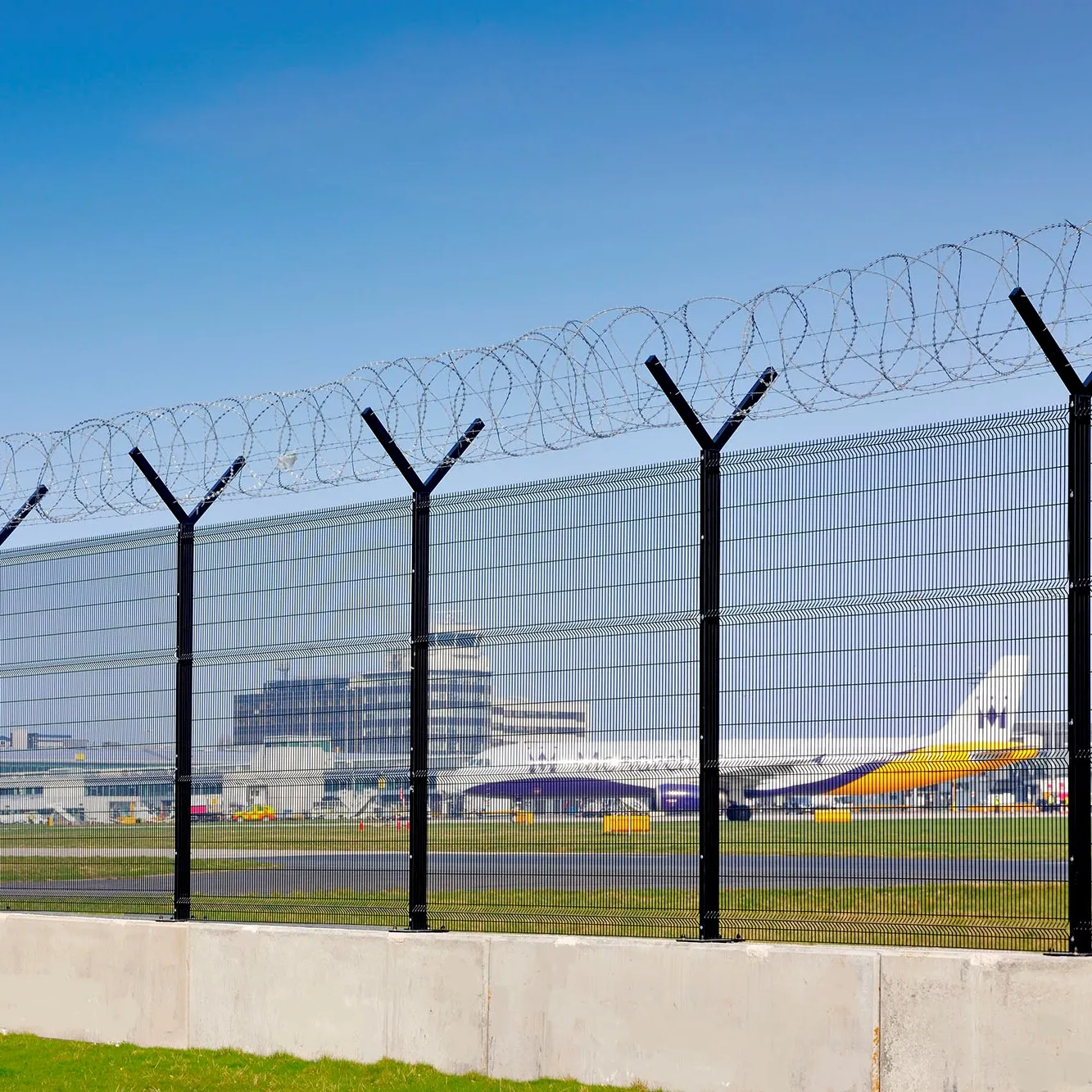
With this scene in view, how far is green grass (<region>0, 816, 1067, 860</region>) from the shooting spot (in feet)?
28.3

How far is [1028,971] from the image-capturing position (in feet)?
27.2

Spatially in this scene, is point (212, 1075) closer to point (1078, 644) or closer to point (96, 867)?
point (96, 867)

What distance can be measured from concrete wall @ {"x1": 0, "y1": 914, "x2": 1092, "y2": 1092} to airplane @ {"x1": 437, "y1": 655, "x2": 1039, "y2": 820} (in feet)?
2.91

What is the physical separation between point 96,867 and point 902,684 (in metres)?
7.03

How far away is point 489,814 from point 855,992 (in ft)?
9.30

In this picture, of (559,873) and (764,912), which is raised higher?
(559,873)

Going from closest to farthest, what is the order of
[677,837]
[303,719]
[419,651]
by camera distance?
[677,837] → [419,651] → [303,719]

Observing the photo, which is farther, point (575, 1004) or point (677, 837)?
point (677, 837)

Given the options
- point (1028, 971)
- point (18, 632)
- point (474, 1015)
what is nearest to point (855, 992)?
point (1028, 971)

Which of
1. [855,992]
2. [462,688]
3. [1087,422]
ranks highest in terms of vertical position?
[1087,422]

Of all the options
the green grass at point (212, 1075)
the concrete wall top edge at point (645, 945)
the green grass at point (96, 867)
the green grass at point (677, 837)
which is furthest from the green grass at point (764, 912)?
the green grass at point (212, 1075)

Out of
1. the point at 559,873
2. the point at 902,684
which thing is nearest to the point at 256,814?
the point at 559,873

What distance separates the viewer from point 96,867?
13.3m

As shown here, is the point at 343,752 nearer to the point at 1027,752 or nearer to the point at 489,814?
the point at 489,814
